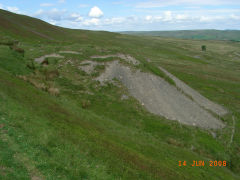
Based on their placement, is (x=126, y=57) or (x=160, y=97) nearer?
(x=160, y=97)

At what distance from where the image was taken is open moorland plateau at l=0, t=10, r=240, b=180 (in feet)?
38.7

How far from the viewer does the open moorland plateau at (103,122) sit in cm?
1178

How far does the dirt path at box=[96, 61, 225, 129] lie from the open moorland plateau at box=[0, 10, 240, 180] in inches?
6.7

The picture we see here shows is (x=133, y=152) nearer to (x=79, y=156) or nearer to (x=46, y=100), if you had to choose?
(x=79, y=156)

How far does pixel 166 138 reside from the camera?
79.0 ft

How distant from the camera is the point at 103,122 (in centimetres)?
2153

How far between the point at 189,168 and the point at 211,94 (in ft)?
126

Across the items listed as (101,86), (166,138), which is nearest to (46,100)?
(101,86)

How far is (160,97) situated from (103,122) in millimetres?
13119

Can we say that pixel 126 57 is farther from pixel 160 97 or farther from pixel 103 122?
pixel 103 122
